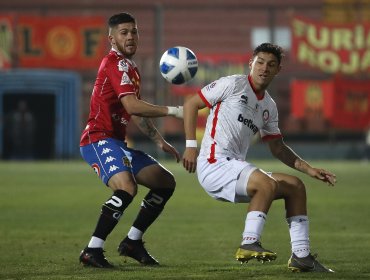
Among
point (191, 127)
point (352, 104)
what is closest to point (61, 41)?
point (352, 104)

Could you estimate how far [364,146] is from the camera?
122ft

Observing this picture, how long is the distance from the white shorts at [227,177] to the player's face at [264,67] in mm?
696

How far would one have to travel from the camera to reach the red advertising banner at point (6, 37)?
123 feet

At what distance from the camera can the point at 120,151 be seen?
983 cm

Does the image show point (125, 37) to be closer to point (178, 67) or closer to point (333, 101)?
point (178, 67)

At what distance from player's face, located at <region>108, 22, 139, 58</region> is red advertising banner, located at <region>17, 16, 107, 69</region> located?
27.3m

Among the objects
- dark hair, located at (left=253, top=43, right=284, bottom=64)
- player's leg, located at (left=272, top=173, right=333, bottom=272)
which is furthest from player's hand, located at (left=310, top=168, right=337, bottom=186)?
dark hair, located at (left=253, top=43, right=284, bottom=64)

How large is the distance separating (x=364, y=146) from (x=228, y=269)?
92.5 feet

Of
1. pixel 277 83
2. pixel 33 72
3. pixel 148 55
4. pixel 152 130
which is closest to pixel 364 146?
pixel 277 83

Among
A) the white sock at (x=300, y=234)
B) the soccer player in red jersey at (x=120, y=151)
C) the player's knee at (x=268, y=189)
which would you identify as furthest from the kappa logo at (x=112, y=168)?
the white sock at (x=300, y=234)

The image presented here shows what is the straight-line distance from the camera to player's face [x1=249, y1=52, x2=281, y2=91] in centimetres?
907

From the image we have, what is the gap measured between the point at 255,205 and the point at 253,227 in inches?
7.2

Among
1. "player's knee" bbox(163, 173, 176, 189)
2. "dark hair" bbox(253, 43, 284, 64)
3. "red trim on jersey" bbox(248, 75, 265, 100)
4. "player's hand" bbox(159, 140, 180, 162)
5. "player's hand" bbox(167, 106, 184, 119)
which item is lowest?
"player's knee" bbox(163, 173, 176, 189)

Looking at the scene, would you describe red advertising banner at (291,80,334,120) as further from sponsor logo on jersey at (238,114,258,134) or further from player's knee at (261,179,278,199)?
player's knee at (261,179,278,199)
